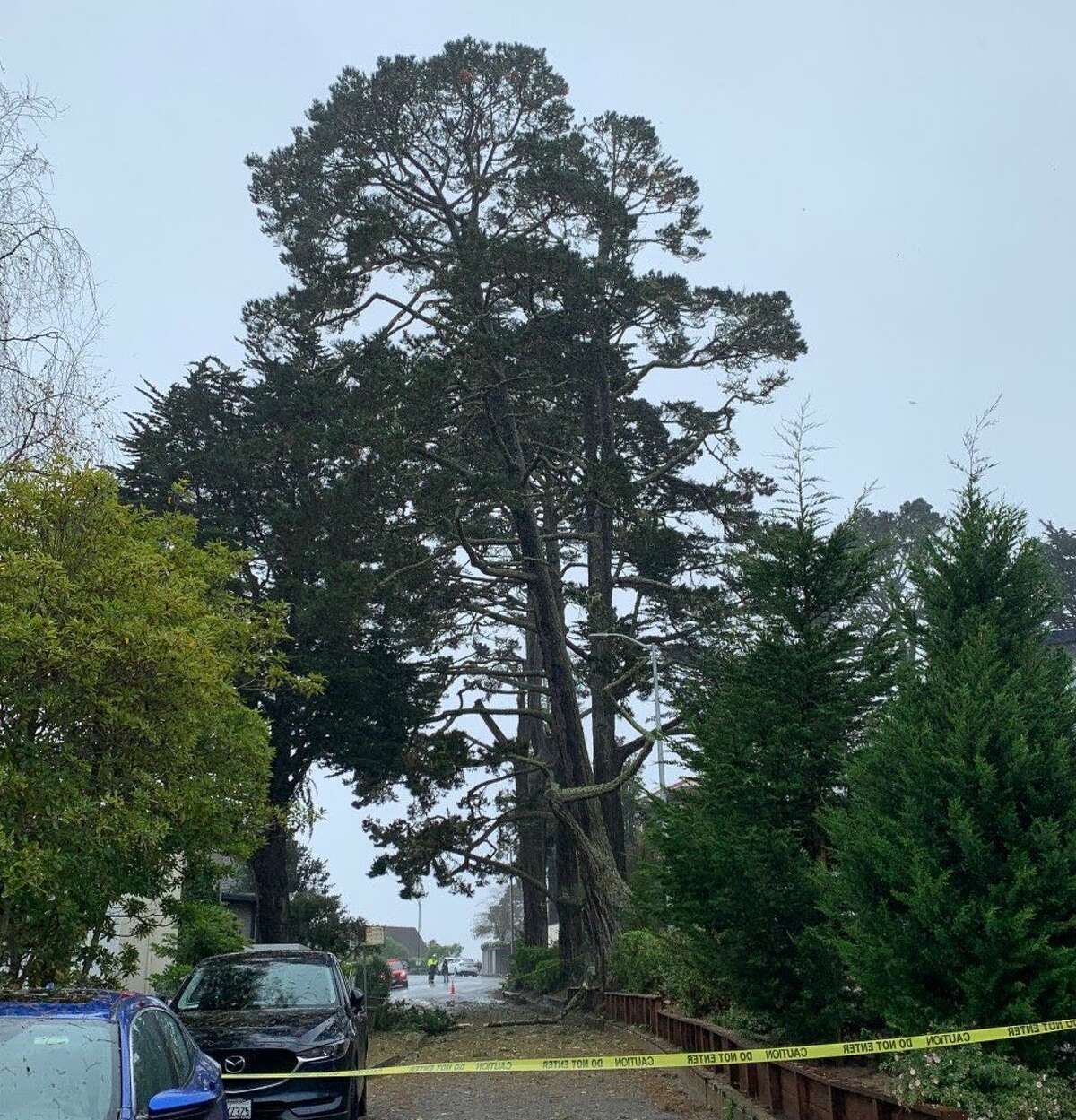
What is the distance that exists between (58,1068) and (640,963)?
19633mm

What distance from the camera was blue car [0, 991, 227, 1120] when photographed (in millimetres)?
6402

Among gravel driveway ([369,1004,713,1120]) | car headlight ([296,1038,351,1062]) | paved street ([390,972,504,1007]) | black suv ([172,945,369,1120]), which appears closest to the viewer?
black suv ([172,945,369,1120])

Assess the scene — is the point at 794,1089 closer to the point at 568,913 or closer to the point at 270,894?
the point at 270,894

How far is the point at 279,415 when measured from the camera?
3666 centimetres

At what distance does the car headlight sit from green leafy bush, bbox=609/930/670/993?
38.8ft

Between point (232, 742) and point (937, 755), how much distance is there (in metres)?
6.60

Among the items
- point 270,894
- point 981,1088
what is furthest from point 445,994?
point 981,1088

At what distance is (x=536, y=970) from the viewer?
151 ft

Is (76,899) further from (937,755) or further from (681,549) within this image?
(681,549)

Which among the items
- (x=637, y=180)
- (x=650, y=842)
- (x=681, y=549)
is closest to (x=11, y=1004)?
(x=650, y=842)

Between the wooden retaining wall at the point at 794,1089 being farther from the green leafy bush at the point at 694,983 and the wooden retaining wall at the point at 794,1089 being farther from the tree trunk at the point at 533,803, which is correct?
the tree trunk at the point at 533,803

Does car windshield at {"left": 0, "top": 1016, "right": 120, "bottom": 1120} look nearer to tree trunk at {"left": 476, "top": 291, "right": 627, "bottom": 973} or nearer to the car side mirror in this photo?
the car side mirror

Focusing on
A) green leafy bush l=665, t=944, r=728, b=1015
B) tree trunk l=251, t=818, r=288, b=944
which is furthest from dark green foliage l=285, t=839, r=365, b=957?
green leafy bush l=665, t=944, r=728, b=1015

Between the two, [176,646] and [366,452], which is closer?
[176,646]
